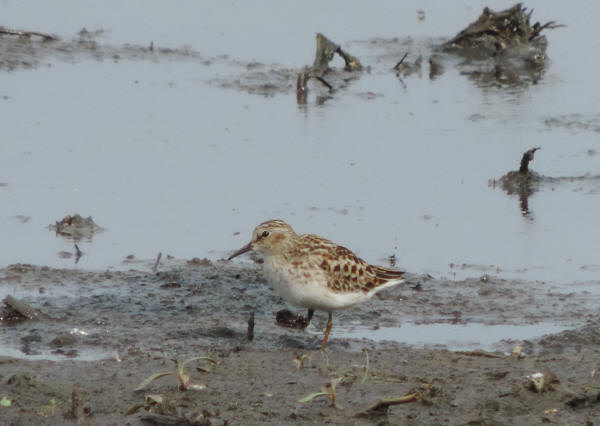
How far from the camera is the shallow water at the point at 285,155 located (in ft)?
36.7

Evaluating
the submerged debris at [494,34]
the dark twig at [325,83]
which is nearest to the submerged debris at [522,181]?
the dark twig at [325,83]

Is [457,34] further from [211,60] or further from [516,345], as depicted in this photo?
[516,345]

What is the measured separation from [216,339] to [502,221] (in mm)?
3878

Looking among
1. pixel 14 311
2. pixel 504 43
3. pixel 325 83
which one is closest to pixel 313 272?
pixel 14 311

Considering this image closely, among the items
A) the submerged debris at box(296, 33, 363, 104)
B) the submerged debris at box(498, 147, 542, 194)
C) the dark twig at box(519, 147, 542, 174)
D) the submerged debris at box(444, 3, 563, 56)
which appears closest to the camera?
the dark twig at box(519, 147, 542, 174)

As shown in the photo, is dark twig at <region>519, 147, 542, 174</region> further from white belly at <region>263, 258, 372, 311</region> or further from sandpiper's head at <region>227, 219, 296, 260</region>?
white belly at <region>263, 258, 372, 311</region>

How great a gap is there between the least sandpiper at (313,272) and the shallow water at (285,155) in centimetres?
166

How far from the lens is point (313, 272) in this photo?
879 cm

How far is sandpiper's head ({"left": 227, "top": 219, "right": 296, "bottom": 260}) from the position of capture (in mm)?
8992

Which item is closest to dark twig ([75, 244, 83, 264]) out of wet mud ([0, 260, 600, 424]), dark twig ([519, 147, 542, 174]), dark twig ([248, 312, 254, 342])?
wet mud ([0, 260, 600, 424])

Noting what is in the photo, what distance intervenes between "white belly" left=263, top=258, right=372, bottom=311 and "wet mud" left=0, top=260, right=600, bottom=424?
335mm

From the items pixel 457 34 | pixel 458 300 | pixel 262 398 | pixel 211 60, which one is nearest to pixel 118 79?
pixel 211 60

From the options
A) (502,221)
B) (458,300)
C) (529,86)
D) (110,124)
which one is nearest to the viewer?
(458,300)

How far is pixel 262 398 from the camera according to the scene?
754 cm
